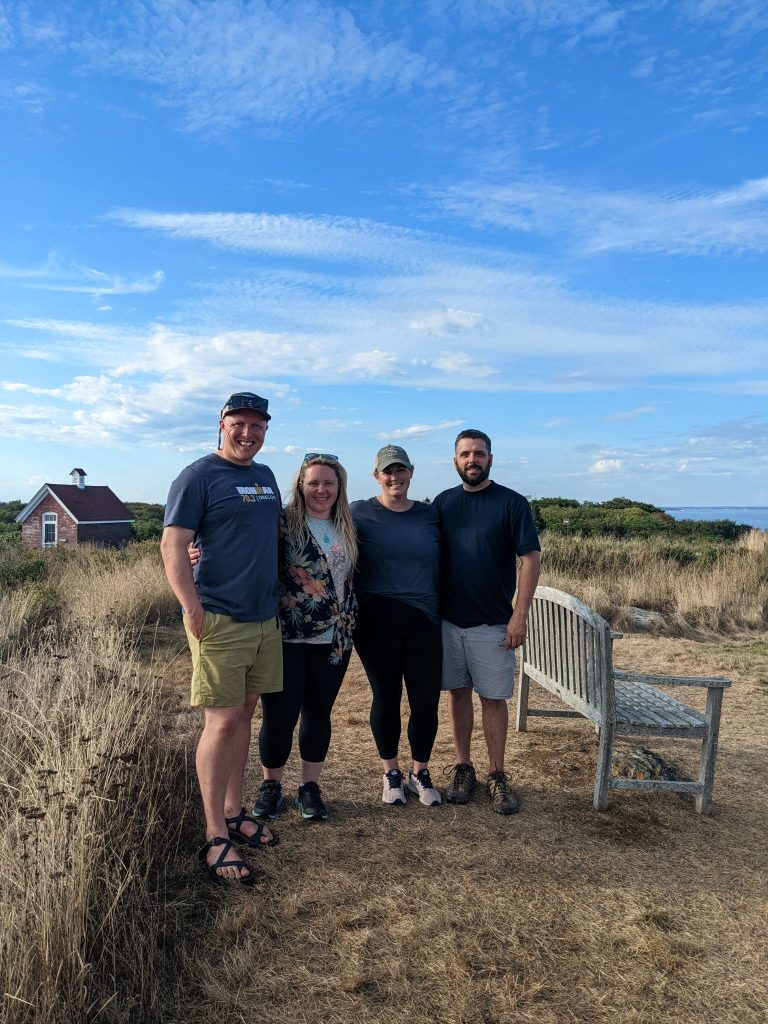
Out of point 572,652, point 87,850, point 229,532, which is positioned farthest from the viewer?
point 572,652

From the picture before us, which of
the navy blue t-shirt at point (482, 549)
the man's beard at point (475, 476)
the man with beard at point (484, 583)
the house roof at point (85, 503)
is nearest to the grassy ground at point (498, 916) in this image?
the man with beard at point (484, 583)

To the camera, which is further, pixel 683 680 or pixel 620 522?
pixel 620 522

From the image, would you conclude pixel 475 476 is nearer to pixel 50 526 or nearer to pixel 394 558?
pixel 394 558

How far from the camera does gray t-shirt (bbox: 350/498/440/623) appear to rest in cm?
422

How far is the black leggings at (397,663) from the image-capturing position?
4.24 meters

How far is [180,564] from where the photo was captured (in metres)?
3.36

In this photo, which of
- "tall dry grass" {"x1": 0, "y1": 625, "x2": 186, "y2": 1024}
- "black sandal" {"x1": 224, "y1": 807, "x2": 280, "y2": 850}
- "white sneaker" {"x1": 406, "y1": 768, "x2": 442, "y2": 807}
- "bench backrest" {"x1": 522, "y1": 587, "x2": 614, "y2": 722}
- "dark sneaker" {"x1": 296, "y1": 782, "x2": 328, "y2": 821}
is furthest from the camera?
"white sneaker" {"x1": 406, "y1": 768, "x2": 442, "y2": 807}

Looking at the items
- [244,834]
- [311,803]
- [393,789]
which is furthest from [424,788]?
[244,834]

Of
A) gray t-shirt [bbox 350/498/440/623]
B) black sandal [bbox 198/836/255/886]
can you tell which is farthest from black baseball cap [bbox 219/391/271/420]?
black sandal [bbox 198/836/255/886]

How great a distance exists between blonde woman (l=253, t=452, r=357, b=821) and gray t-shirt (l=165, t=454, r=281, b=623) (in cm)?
32

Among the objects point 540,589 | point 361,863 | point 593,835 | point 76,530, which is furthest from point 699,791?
point 76,530

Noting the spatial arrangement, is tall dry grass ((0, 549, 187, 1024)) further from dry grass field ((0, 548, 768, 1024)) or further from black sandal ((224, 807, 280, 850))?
black sandal ((224, 807, 280, 850))

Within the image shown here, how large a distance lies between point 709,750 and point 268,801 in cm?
248

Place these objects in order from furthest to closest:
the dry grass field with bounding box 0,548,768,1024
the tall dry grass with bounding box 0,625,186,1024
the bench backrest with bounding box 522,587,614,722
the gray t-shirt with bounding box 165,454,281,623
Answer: the bench backrest with bounding box 522,587,614,722
the gray t-shirt with bounding box 165,454,281,623
the dry grass field with bounding box 0,548,768,1024
the tall dry grass with bounding box 0,625,186,1024
